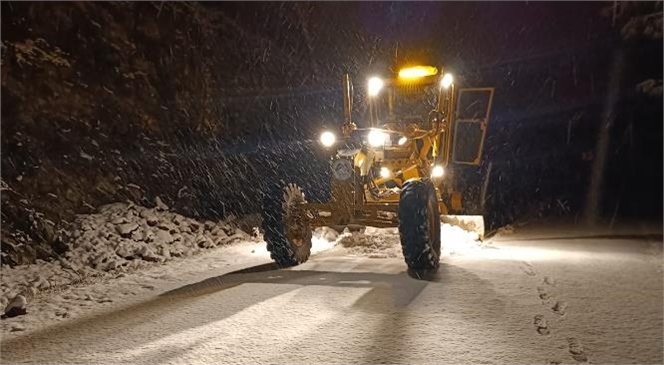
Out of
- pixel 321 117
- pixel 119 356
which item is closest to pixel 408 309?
pixel 119 356

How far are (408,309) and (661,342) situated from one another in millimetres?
2083

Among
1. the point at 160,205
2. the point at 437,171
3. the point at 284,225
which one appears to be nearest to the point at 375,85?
the point at 437,171

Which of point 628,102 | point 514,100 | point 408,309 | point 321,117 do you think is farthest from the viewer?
point 514,100

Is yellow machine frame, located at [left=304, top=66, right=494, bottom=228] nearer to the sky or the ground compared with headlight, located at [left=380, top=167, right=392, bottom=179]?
nearer to the sky

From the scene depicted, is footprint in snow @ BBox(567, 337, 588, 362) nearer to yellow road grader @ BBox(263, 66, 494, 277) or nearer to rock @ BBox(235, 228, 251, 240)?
yellow road grader @ BBox(263, 66, 494, 277)

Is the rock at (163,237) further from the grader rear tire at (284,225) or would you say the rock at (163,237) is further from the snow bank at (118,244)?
the grader rear tire at (284,225)

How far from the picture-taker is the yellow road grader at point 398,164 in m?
6.62

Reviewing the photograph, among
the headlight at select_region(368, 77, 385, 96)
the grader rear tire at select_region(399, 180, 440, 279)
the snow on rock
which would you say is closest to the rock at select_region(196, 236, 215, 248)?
the snow on rock

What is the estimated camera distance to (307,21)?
60.1 ft

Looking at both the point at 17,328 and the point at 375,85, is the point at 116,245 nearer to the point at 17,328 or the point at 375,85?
the point at 17,328

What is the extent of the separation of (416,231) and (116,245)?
4.99m

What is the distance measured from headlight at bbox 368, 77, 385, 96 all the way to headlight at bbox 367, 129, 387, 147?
3.86 feet

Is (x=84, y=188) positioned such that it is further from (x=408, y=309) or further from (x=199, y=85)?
(x=408, y=309)

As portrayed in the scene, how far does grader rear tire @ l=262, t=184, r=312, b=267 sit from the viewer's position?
291 inches
